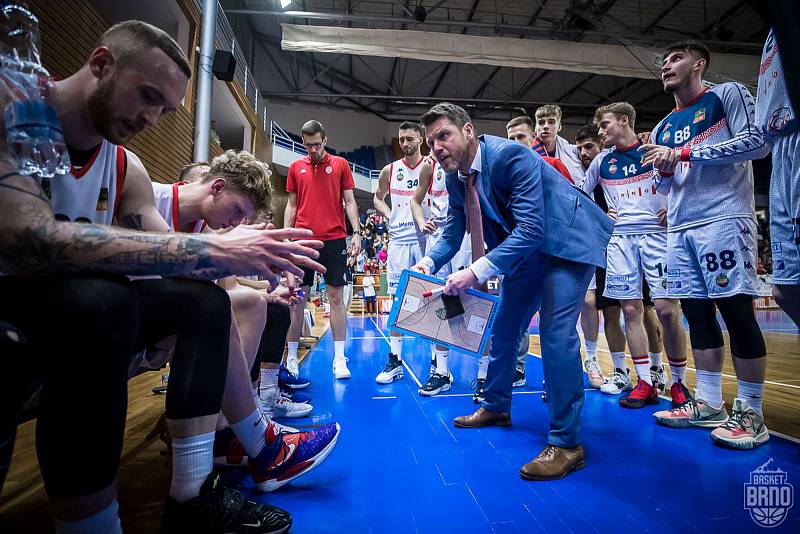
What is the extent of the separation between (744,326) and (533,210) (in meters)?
1.19

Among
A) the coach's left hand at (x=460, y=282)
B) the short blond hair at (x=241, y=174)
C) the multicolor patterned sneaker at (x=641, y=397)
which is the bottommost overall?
the multicolor patterned sneaker at (x=641, y=397)

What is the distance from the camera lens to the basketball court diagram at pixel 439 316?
1927mm

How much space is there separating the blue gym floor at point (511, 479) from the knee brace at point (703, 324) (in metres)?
0.45

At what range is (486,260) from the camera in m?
1.79

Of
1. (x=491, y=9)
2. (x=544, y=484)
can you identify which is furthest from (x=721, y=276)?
(x=491, y=9)

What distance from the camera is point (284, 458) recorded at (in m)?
1.43

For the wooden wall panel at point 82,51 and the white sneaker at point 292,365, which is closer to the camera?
the white sneaker at point 292,365

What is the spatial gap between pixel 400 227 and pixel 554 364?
7.09 feet

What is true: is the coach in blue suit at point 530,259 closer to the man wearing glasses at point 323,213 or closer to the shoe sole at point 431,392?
the shoe sole at point 431,392

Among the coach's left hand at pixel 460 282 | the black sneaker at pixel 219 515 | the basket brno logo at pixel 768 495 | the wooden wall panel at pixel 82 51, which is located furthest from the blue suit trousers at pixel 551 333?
the wooden wall panel at pixel 82 51

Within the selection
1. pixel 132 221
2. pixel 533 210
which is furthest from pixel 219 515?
pixel 533 210

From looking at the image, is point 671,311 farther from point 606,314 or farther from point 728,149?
point 728,149

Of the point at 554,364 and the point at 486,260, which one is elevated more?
the point at 486,260

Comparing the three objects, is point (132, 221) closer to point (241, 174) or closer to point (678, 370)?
point (241, 174)
